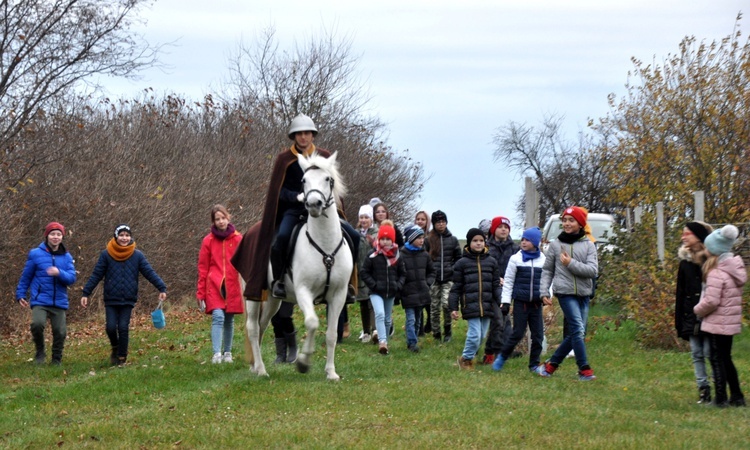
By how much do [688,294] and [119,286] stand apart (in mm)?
7041

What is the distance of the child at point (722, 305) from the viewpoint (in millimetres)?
9289

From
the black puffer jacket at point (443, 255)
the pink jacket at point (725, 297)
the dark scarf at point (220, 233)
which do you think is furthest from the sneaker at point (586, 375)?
the dark scarf at point (220, 233)

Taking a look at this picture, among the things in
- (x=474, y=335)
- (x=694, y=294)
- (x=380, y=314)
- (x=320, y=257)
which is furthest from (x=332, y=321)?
(x=694, y=294)

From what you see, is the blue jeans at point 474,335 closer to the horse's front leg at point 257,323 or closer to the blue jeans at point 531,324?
the blue jeans at point 531,324

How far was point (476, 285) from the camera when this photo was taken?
12.5 metres

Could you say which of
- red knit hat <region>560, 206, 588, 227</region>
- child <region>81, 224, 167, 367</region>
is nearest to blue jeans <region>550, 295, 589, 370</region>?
red knit hat <region>560, 206, 588, 227</region>

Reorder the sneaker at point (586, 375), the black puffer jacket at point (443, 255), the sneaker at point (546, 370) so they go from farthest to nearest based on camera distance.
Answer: the black puffer jacket at point (443, 255) → the sneaker at point (546, 370) → the sneaker at point (586, 375)

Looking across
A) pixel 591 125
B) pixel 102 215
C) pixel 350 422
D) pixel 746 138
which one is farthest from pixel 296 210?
pixel 591 125

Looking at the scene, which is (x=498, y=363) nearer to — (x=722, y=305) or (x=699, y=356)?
(x=699, y=356)

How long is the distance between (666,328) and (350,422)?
6.88 m

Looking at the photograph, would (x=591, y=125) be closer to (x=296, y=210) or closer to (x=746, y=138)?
(x=746, y=138)

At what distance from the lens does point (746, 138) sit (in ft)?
75.4

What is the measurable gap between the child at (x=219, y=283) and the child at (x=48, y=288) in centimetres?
197

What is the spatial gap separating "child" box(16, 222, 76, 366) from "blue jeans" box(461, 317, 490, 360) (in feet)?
17.4
